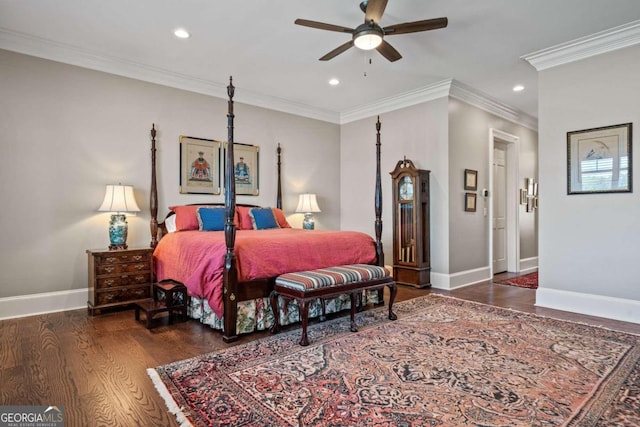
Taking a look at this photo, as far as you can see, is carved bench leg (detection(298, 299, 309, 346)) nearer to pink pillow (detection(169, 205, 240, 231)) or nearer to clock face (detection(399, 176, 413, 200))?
pink pillow (detection(169, 205, 240, 231))

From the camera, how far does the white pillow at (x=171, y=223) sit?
13.9ft

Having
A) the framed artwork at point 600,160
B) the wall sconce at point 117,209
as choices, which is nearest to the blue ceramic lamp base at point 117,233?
the wall sconce at point 117,209

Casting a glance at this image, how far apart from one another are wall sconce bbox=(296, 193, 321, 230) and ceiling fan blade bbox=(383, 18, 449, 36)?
3103 millimetres

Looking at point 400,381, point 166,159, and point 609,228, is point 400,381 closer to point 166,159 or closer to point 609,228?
point 609,228

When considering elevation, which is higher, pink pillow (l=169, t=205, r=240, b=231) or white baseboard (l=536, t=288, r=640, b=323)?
pink pillow (l=169, t=205, r=240, b=231)

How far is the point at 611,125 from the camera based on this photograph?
11.3ft

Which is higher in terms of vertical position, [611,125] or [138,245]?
[611,125]

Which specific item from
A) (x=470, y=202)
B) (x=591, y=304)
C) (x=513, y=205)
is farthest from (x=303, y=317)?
(x=513, y=205)

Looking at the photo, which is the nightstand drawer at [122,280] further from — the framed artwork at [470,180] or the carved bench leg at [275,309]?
the framed artwork at [470,180]

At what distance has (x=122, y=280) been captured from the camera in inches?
145

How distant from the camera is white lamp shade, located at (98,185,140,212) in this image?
375 centimetres

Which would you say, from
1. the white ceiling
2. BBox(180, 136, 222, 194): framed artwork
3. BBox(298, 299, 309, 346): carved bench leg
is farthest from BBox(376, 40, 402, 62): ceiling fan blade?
BBox(180, 136, 222, 194): framed artwork

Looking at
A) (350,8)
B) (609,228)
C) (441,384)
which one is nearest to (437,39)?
(350,8)

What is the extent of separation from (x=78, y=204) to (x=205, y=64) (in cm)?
213
